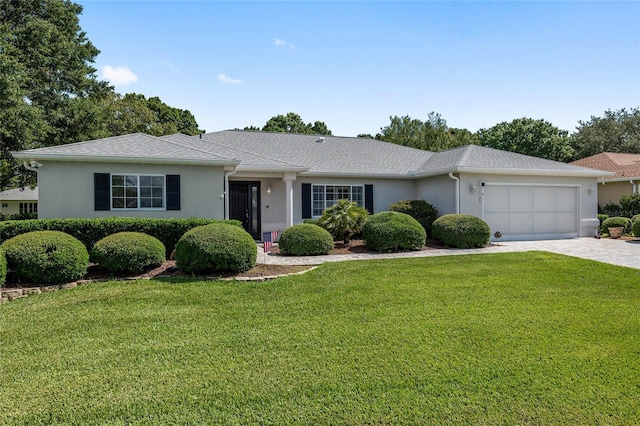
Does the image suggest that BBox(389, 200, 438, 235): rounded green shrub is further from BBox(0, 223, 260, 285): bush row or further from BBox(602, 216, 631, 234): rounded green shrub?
BBox(602, 216, 631, 234): rounded green shrub

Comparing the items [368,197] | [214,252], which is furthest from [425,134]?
[214,252]

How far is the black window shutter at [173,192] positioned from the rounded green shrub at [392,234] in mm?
6124

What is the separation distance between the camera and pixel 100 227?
9.34 m

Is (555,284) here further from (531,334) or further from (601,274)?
(531,334)

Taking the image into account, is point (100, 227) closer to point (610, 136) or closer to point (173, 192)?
point (173, 192)

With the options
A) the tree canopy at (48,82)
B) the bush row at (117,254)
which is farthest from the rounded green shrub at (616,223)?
the tree canopy at (48,82)

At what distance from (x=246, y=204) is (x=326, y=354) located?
11107mm

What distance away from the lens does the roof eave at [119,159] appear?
1019cm

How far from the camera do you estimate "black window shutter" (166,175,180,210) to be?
11.4m

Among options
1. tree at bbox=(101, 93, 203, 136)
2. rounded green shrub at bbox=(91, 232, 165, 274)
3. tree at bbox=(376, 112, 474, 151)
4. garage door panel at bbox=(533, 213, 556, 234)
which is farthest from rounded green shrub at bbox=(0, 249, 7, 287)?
tree at bbox=(376, 112, 474, 151)

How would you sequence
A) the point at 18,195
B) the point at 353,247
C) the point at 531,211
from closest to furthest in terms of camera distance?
the point at 353,247
the point at 531,211
the point at 18,195

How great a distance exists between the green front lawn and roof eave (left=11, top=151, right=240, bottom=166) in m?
4.92

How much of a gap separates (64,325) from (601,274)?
34.4ft

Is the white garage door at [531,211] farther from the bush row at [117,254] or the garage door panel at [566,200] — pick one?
the bush row at [117,254]
